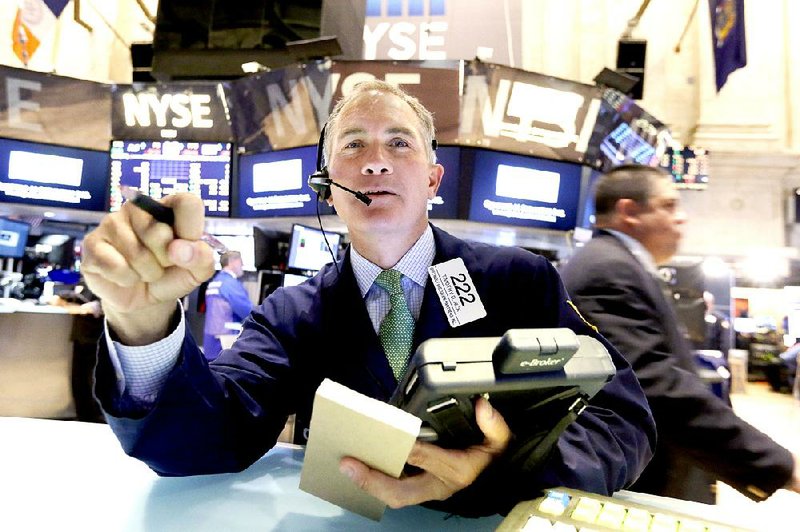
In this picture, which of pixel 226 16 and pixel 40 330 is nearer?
pixel 40 330

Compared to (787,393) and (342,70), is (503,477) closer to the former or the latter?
(342,70)

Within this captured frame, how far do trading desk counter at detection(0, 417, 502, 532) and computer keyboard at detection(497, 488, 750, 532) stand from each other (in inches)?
4.3

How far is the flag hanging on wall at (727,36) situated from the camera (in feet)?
17.1

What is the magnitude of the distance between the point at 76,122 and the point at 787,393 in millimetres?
9751

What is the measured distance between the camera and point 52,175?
5258 millimetres

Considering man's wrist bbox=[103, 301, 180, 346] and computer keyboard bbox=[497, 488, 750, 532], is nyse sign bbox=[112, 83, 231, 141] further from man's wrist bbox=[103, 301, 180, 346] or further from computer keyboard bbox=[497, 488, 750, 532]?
computer keyboard bbox=[497, 488, 750, 532]

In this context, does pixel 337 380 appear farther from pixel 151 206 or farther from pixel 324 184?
pixel 151 206

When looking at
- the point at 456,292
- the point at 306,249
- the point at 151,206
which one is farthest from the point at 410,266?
the point at 306,249

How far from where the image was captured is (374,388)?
38.4 inches

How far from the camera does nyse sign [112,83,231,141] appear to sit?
5.32 m

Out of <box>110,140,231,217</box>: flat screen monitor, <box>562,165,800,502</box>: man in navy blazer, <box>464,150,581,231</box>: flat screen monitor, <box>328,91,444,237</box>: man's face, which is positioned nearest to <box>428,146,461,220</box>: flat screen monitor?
<box>464,150,581,231</box>: flat screen monitor

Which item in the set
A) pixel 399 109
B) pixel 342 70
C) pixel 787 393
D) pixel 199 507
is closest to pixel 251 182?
pixel 342 70

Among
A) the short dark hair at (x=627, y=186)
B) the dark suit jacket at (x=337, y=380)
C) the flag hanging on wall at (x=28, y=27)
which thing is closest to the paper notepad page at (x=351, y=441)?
the dark suit jacket at (x=337, y=380)

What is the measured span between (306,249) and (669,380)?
370 centimetres
